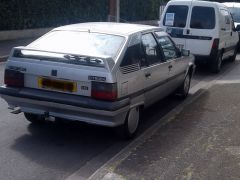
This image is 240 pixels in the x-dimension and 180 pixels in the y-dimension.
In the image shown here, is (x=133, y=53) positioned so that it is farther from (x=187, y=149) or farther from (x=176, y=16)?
(x=176, y=16)

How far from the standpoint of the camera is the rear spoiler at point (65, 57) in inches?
215

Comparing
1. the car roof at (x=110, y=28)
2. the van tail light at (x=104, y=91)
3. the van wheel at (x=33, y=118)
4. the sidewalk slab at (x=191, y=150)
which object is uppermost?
the car roof at (x=110, y=28)

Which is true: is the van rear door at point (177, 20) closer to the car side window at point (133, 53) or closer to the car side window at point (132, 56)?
the car side window at point (133, 53)

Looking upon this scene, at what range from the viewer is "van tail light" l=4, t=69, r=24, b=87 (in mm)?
5859

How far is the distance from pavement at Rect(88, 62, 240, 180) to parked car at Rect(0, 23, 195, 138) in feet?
1.57

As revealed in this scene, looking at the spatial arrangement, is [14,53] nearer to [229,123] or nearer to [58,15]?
[229,123]

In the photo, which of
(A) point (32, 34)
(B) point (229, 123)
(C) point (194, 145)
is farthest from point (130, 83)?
(A) point (32, 34)

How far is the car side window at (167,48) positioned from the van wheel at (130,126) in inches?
58.4

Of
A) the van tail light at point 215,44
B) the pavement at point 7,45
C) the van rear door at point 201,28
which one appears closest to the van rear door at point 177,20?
the van rear door at point 201,28

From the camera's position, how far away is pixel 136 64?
241 inches

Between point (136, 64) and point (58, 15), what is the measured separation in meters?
14.6

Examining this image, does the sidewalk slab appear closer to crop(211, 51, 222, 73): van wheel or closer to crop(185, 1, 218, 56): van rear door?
crop(185, 1, 218, 56): van rear door

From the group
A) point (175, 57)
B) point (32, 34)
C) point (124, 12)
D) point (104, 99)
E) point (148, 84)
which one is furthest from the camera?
point (124, 12)

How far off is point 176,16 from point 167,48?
5.21 meters
